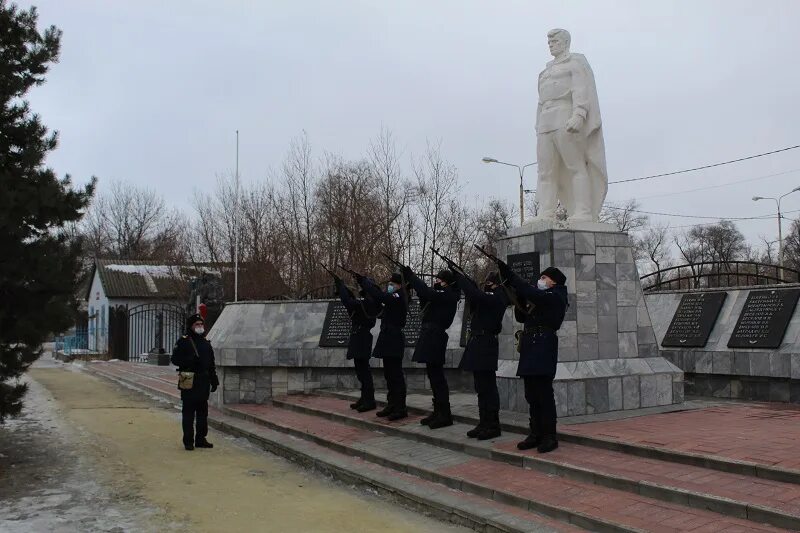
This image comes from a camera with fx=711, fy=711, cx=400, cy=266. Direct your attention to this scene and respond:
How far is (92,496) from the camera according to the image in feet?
20.9

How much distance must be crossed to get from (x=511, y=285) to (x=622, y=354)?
2.57 meters

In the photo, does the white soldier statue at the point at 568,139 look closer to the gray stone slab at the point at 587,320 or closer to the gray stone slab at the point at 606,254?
the gray stone slab at the point at 606,254

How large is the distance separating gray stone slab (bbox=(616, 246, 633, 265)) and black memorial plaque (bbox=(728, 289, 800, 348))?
1.99 meters

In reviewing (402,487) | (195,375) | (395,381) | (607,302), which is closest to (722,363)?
(607,302)

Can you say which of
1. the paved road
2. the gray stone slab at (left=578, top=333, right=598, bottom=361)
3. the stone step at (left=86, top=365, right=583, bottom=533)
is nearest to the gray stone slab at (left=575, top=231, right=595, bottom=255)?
the gray stone slab at (left=578, top=333, right=598, bottom=361)

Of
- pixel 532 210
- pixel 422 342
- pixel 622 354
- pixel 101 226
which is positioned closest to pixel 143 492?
pixel 422 342

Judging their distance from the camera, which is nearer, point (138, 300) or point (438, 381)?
point (438, 381)

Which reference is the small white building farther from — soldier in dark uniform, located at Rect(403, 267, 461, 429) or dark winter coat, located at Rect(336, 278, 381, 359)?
soldier in dark uniform, located at Rect(403, 267, 461, 429)

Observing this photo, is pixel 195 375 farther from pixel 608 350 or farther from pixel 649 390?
pixel 649 390

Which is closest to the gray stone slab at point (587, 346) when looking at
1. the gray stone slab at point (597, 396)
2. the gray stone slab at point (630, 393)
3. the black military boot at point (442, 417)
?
the gray stone slab at point (597, 396)

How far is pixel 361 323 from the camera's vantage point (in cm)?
984

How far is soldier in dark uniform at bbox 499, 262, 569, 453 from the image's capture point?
6629 millimetres

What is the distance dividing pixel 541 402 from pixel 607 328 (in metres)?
2.28

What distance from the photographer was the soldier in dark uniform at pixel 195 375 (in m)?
8.78
